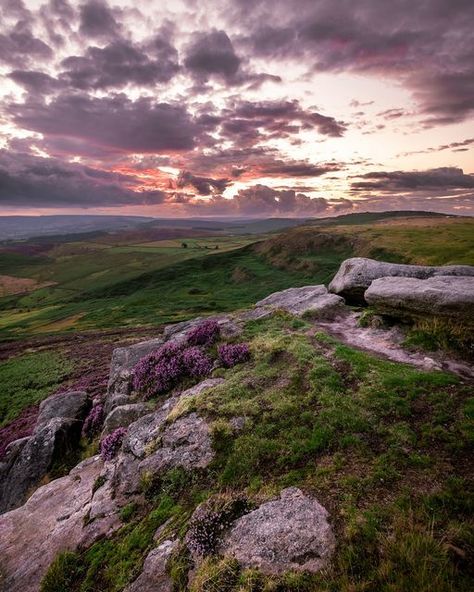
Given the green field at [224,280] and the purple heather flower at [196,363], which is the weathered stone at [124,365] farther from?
the green field at [224,280]

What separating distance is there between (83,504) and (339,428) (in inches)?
402

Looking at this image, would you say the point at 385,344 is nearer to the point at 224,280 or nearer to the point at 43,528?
the point at 43,528

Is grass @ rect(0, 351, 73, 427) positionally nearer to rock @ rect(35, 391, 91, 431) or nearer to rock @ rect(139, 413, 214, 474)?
rock @ rect(35, 391, 91, 431)

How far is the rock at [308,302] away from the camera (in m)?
25.3

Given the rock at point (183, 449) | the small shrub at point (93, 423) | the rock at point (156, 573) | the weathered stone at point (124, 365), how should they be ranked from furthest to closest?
the weathered stone at point (124, 365)
the small shrub at point (93, 423)
the rock at point (183, 449)
the rock at point (156, 573)

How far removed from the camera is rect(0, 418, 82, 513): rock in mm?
18297

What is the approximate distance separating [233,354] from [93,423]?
32.3ft

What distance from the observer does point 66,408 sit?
23.9m

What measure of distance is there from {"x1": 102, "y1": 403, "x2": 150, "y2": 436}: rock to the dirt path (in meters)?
11.7

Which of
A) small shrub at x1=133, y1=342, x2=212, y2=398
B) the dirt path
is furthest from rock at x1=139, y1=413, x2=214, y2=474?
the dirt path

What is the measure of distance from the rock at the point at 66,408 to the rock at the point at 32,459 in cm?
235

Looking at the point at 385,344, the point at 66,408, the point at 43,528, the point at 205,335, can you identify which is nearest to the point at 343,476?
the point at 385,344

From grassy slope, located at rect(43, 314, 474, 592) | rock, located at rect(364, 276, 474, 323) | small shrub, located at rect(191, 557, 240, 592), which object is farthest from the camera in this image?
rock, located at rect(364, 276, 474, 323)

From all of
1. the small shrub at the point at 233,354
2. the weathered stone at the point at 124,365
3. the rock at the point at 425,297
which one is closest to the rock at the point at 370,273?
the rock at the point at 425,297
